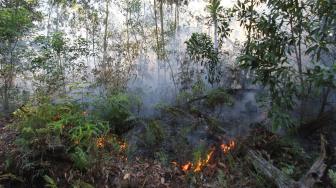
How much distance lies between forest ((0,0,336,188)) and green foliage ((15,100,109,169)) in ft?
0.05

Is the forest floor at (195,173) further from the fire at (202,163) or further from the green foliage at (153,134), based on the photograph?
the green foliage at (153,134)

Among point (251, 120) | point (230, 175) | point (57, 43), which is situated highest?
point (57, 43)

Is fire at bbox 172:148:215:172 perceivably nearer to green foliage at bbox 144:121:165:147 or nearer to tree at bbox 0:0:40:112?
green foliage at bbox 144:121:165:147

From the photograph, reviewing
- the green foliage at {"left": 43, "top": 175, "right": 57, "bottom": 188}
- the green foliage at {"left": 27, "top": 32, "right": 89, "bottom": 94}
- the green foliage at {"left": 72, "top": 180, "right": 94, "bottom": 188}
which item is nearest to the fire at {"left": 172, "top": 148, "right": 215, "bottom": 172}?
the green foliage at {"left": 72, "top": 180, "right": 94, "bottom": 188}

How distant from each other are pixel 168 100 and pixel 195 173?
3.42m

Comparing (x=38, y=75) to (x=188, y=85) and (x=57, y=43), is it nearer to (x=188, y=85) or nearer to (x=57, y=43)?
(x=57, y=43)

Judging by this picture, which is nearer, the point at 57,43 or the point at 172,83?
the point at 57,43

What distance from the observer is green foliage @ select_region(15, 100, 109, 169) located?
337cm

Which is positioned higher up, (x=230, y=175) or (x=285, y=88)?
(x=285, y=88)

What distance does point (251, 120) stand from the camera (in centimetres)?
569

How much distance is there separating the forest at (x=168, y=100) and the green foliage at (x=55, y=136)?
0.01 metres

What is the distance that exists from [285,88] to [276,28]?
0.96 m

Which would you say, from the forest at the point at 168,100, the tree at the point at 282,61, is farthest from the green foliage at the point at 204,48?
the tree at the point at 282,61

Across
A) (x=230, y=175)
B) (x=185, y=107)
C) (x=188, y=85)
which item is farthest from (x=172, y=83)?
(x=230, y=175)
